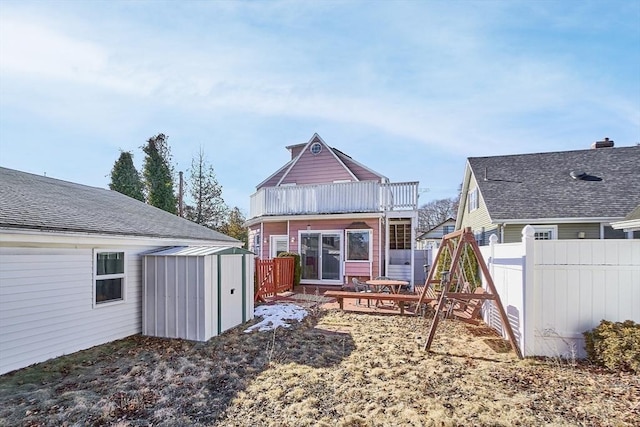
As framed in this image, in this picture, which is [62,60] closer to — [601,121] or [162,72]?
[162,72]

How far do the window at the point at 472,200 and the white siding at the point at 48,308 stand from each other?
14646 mm

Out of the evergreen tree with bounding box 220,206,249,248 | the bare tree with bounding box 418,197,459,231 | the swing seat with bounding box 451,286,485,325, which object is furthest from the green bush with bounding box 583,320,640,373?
the bare tree with bounding box 418,197,459,231

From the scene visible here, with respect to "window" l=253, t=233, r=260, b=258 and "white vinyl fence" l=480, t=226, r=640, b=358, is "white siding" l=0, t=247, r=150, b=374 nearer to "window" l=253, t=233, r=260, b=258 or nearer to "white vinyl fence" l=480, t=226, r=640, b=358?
"white vinyl fence" l=480, t=226, r=640, b=358

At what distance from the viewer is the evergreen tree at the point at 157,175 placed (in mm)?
21031

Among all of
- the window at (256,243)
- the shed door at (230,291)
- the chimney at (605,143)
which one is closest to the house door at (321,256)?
the window at (256,243)

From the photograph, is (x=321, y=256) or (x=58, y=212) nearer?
(x=58, y=212)

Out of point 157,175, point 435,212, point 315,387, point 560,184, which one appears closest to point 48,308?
point 315,387

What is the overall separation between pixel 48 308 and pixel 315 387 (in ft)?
15.5

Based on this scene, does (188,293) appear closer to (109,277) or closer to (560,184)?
(109,277)

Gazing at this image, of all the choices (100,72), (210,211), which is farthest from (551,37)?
(210,211)

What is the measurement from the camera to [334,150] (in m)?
16.8

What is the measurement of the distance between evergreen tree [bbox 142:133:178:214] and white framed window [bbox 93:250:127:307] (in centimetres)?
1547

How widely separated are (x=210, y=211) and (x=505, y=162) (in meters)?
20.5

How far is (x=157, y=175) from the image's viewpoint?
21.1 m
